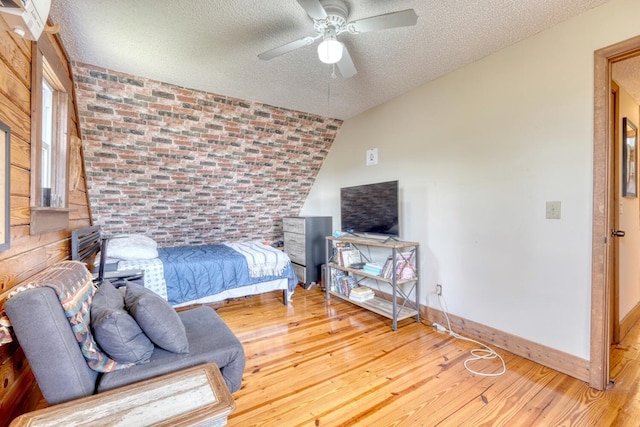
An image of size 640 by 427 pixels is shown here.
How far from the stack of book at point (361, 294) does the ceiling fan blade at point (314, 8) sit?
259 centimetres

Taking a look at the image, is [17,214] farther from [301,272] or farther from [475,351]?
[301,272]

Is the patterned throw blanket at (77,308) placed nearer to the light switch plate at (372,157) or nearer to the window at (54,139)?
the window at (54,139)

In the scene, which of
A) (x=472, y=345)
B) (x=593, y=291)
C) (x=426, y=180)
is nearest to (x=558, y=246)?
(x=593, y=291)

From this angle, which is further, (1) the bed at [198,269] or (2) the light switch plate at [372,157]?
(2) the light switch plate at [372,157]

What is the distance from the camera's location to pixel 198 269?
3.10 metres

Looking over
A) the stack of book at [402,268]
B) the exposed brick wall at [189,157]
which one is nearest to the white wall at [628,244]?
the stack of book at [402,268]

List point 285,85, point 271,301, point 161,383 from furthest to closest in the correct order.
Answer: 1. point 271,301
2. point 285,85
3. point 161,383

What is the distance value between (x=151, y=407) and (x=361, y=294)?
8.25ft

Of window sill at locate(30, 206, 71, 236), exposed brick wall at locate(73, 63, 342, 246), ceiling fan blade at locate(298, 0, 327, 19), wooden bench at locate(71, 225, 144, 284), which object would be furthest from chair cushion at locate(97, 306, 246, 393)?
exposed brick wall at locate(73, 63, 342, 246)

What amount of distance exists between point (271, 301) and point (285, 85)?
2.52 metres

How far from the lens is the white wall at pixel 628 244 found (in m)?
2.61

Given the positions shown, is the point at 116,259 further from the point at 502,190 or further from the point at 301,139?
the point at 502,190

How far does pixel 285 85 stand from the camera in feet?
9.66

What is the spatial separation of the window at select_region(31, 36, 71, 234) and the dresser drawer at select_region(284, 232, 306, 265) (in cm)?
261
